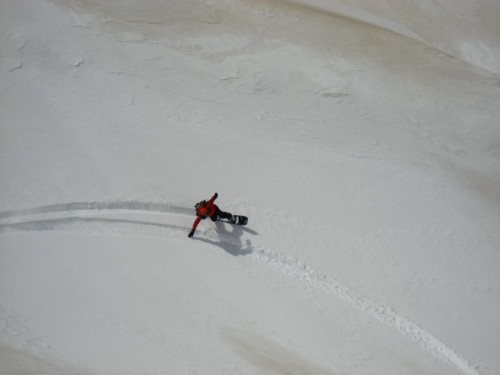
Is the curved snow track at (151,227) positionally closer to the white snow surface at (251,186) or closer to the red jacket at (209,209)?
the white snow surface at (251,186)

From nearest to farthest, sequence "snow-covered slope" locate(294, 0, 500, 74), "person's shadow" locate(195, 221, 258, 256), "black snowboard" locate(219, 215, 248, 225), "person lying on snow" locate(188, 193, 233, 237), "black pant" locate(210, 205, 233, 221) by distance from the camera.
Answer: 1. "person lying on snow" locate(188, 193, 233, 237)
2. "black pant" locate(210, 205, 233, 221)
3. "black snowboard" locate(219, 215, 248, 225)
4. "person's shadow" locate(195, 221, 258, 256)
5. "snow-covered slope" locate(294, 0, 500, 74)

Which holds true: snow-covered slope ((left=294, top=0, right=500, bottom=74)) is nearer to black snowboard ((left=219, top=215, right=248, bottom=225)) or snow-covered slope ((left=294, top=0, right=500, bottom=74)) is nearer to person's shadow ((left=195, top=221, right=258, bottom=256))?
black snowboard ((left=219, top=215, right=248, bottom=225))

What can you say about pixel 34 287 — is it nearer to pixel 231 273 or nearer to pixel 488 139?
pixel 231 273

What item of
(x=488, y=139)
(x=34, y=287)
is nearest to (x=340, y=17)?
(x=488, y=139)

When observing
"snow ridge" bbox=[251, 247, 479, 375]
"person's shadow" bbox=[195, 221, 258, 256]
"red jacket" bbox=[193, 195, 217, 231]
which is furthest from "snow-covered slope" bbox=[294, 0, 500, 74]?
"snow ridge" bbox=[251, 247, 479, 375]

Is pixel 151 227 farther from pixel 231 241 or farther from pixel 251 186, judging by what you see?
pixel 251 186

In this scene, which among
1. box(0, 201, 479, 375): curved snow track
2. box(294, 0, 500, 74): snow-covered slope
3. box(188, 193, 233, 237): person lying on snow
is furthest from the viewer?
box(294, 0, 500, 74): snow-covered slope

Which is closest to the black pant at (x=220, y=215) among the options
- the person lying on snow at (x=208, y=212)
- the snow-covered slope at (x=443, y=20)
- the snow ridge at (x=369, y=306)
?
the person lying on snow at (x=208, y=212)
